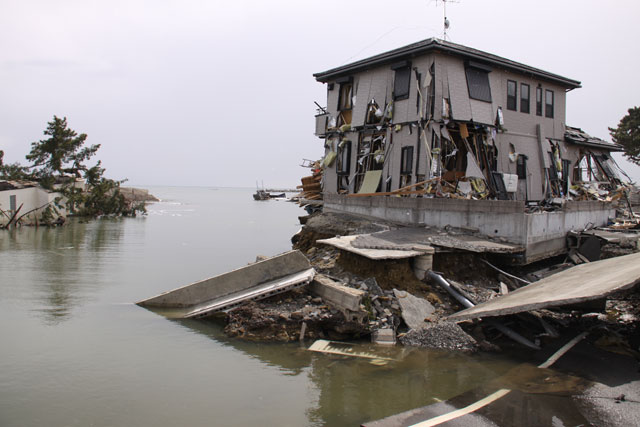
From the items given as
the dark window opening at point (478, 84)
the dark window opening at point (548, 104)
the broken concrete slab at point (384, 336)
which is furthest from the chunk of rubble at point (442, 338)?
the dark window opening at point (548, 104)

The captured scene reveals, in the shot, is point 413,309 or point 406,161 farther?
point 406,161

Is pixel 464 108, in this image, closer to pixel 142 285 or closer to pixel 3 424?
pixel 142 285

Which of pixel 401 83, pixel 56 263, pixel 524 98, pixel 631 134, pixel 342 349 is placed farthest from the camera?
pixel 631 134

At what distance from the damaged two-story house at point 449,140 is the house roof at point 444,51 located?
2.3 inches

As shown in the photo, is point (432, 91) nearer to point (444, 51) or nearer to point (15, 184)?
point (444, 51)

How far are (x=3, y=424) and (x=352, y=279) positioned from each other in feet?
25.5

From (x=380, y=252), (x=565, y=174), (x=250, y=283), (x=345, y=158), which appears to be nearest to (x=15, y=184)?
(x=345, y=158)

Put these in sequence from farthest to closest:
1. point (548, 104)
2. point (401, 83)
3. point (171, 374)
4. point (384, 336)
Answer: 1. point (548, 104)
2. point (401, 83)
3. point (384, 336)
4. point (171, 374)

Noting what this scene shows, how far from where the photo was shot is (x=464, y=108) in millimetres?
20625

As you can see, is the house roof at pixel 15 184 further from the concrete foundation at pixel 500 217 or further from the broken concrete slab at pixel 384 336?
the broken concrete slab at pixel 384 336

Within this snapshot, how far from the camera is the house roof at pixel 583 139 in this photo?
87.9 ft

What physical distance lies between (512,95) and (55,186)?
3626 centimetres

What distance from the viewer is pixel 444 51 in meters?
19.9

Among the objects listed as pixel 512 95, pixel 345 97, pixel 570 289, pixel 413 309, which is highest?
pixel 345 97
